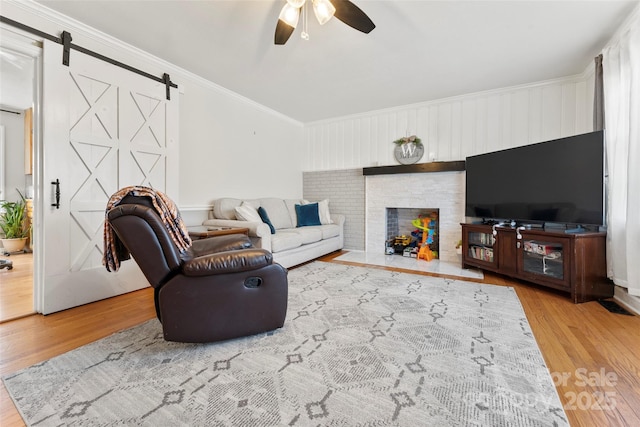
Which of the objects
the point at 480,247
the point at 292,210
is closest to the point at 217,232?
the point at 292,210

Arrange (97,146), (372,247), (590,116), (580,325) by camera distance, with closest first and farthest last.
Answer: (580,325)
(97,146)
(590,116)
(372,247)

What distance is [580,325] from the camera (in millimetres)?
1935

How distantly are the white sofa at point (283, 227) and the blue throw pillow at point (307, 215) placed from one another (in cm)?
10

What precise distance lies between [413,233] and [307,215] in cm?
188

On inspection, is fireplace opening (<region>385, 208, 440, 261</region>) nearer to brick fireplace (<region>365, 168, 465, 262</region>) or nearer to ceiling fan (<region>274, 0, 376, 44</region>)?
brick fireplace (<region>365, 168, 465, 262</region>)

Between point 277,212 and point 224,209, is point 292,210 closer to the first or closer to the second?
point 277,212

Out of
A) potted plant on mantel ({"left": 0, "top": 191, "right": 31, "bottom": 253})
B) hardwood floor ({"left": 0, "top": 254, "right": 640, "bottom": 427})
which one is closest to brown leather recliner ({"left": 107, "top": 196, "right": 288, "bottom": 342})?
hardwood floor ({"left": 0, "top": 254, "right": 640, "bottom": 427})

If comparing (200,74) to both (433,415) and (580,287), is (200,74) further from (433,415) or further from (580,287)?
(580,287)

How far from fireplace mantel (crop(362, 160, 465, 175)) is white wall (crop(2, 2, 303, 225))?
5.48 feet

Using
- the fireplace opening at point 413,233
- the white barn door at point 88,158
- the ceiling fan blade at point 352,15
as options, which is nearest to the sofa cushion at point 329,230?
the fireplace opening at point 413,233

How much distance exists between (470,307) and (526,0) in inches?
97.4

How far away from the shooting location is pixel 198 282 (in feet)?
5.10

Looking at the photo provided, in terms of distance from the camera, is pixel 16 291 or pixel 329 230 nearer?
pixel 16 291

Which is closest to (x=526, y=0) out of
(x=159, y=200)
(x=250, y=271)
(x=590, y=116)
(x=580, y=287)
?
(x=590, y=116)
